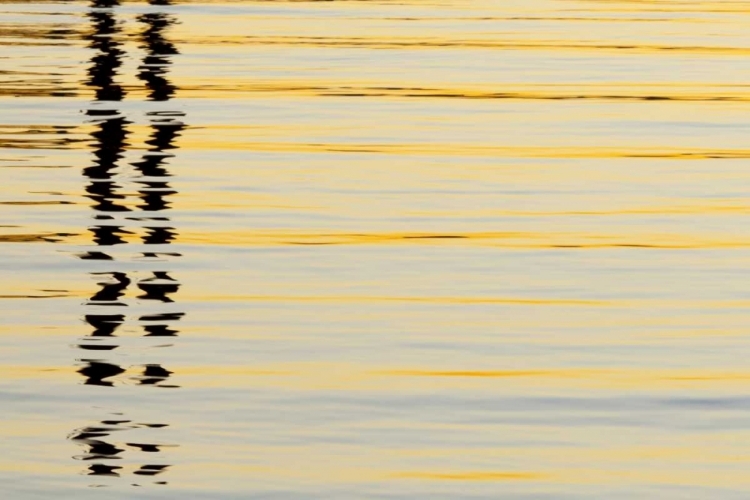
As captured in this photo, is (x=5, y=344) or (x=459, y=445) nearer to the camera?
(x=459, y=445)

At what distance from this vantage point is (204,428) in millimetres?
5152

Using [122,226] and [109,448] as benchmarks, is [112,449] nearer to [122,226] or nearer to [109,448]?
[109,448]

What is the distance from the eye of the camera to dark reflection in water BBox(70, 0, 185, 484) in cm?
517

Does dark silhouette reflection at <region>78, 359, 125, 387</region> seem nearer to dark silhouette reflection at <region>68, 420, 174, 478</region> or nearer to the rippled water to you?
the rippled water

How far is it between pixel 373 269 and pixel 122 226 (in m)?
1.13

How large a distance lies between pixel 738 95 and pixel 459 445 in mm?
5335

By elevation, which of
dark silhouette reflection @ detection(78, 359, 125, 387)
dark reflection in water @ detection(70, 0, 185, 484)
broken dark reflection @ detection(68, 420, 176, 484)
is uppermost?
dark reflection in water @ detection(70, 0, 185, 484)

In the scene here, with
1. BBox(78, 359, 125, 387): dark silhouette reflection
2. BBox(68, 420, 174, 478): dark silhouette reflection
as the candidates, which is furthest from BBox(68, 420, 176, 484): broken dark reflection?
BBox(78, 359, 125, 387): dark silhouette reflection

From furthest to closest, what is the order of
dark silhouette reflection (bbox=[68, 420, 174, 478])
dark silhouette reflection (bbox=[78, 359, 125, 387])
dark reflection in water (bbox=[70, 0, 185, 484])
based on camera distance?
1. dark silhouette reflection (bbox=[78, 359, 125, 387])
2. dark reflection in water (bbox=[70, 0, 185, 484])
3. dark silhouette reflection (bbox=[68, 420, 174, 478])

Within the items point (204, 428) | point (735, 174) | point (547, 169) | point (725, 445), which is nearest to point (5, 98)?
point (547, 169)

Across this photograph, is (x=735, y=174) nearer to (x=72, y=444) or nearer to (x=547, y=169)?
(x=547, y=169)

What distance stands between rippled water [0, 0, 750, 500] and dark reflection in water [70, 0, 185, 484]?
2cm

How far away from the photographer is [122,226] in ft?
23.8

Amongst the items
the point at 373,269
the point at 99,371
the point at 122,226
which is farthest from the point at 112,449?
the point at 122,226
